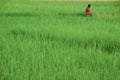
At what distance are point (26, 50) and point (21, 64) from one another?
23.8 inches

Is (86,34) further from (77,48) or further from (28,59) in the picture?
(28,59)

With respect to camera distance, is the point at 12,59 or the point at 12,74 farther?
the point at 12,59

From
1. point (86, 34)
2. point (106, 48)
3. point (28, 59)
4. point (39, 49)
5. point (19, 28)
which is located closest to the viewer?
point (28, 59)

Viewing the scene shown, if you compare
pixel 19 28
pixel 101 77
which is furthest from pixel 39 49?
pixel 19 28

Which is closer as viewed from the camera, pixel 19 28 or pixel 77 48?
pixel 77 48

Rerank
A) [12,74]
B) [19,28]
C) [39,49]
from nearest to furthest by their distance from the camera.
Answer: [12,74]
[39,49]
[19,28]

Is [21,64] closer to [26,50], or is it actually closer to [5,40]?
[26,50]

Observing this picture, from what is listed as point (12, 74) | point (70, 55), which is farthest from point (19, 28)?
point (12, 74)

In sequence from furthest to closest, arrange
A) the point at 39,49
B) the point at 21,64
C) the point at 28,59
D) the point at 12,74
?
the point at 39,49
the point at 28,59
the point at 21,64
the point at 12,74

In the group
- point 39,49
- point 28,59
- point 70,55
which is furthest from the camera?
point 39,49

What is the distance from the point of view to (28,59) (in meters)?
2.76

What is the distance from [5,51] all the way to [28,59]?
1.48 ft

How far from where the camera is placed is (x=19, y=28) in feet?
15.2

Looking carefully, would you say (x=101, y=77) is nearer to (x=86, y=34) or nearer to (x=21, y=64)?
(x=21, y=64)
